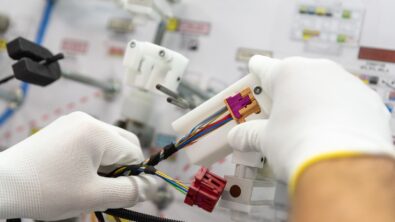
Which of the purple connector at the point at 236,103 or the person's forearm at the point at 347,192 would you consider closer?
the person's forearm at the point at 347,192

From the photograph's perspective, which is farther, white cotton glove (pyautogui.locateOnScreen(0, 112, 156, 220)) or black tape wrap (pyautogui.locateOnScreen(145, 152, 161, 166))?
black tape wrap (pyautogui.locateOnScreen(145, 152, 161, 166))

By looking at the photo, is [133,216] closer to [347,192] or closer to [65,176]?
[65,176]

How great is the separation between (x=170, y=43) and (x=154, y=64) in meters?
0.40

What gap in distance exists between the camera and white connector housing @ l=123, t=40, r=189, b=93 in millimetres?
1041

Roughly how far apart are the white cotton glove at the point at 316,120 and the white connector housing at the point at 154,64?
0.41 meters

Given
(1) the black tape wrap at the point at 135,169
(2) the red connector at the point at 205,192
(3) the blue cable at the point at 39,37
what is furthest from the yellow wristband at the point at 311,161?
(3) the blue cable at the point at 39,37

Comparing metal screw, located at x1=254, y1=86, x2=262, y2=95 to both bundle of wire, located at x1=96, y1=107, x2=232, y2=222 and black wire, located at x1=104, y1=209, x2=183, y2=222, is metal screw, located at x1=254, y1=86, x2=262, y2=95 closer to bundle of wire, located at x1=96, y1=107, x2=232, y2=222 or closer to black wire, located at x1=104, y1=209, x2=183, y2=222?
bundle of wire, located at x1=96, y1=107, x2=232, y2=222

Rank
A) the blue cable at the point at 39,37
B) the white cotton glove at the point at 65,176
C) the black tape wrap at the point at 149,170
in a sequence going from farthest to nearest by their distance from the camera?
the blue cable at the point at 39,37 → the black tape wrap at the point at 149,170 → the white cotton glove at the point at 65,176

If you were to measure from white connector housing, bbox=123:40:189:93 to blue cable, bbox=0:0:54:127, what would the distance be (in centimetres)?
68

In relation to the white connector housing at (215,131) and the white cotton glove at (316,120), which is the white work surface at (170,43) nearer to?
the white connector housing at (215,131)

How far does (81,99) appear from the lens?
152 cm

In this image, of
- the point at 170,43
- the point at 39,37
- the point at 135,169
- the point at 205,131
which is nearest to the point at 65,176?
the point at 135,169

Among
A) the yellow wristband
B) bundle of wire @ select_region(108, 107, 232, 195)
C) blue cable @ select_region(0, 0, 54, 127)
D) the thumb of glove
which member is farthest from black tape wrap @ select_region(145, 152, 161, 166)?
blue cable @ select_region(0, 0, 54, 127)

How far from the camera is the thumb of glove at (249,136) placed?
0.67 meters
